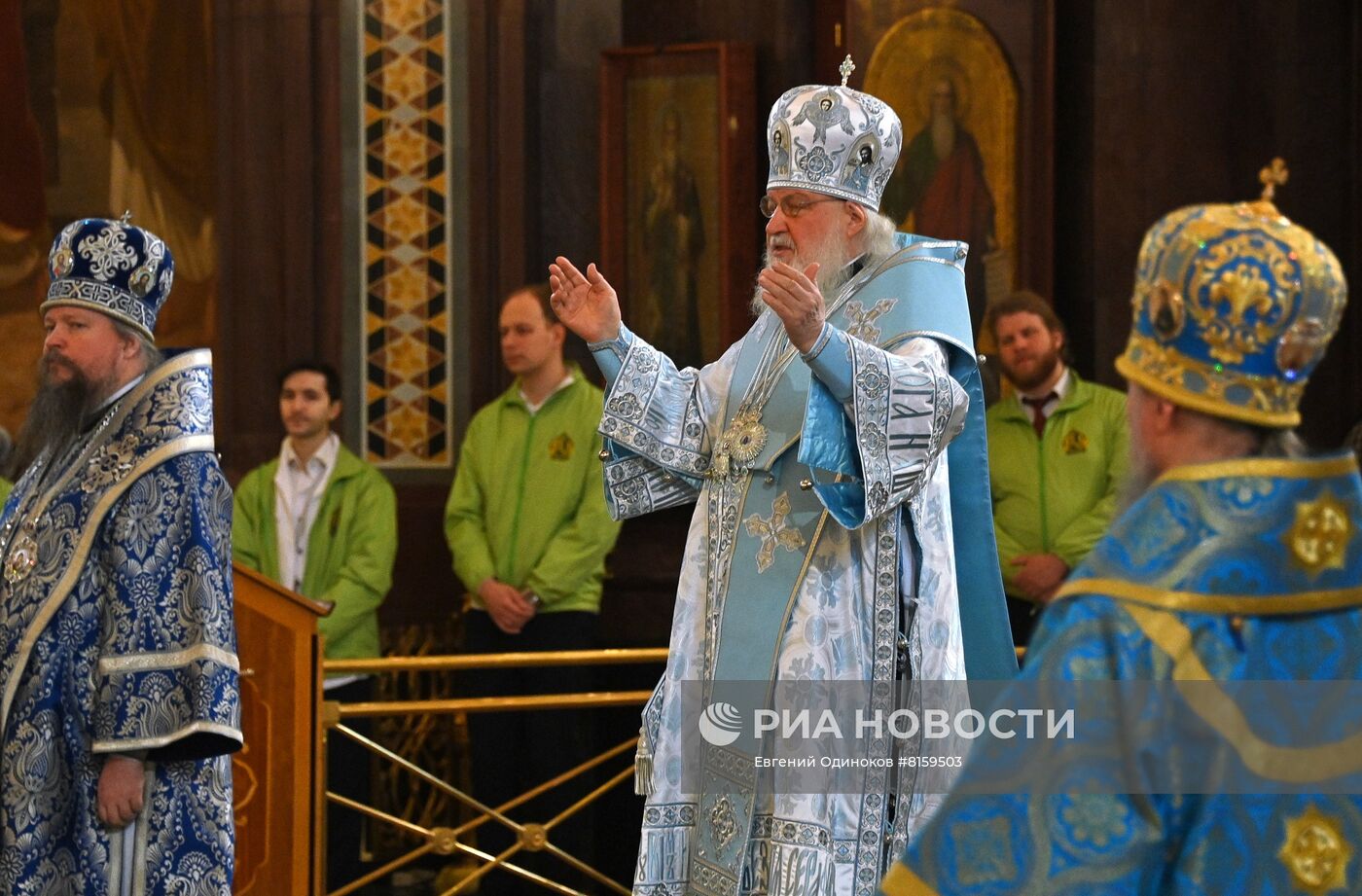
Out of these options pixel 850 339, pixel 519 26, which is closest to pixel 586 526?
pixel 519 26

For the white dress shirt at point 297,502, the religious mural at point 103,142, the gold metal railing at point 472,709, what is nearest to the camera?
the gold metal railing at point 472,709

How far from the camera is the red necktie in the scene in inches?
257

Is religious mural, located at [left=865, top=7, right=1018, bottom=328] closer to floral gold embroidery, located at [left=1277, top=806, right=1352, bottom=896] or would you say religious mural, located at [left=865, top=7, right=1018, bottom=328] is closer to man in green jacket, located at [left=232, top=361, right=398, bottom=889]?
man in green jacket, located at [left=232, top=361, right=398, bottom=889]

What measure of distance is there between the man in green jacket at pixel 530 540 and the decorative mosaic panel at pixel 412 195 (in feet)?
3.82

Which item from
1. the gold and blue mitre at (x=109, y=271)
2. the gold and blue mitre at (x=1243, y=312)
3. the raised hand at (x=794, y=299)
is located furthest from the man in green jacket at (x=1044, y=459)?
the gold and blue mitre at (x=1243, y=312)

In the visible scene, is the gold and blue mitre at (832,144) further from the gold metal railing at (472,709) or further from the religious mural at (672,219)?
the religious mural at (672,219)

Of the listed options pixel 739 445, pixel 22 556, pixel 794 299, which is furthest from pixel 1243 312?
pixel 22 556

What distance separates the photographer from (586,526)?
6.64 m

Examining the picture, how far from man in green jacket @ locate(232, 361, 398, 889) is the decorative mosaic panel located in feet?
3.21

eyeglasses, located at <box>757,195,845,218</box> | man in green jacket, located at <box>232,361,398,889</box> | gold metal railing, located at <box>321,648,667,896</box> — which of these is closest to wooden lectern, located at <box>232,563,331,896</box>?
gold metal railing, located at <box>321,648,667,896</box>

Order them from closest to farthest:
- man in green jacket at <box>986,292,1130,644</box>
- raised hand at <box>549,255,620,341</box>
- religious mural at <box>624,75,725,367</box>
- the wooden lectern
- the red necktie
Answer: raised hand at <box>549,255,620,341</box> < the wooden lectern < man in green jacket at <box>986,292,1130,644</box> < the red necktie < religious mural at <box>624,75,725,367</box>

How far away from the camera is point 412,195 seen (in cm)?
808

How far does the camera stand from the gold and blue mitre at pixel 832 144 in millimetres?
4234

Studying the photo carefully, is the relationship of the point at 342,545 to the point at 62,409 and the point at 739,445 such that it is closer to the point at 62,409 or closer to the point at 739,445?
the point at 62,409
